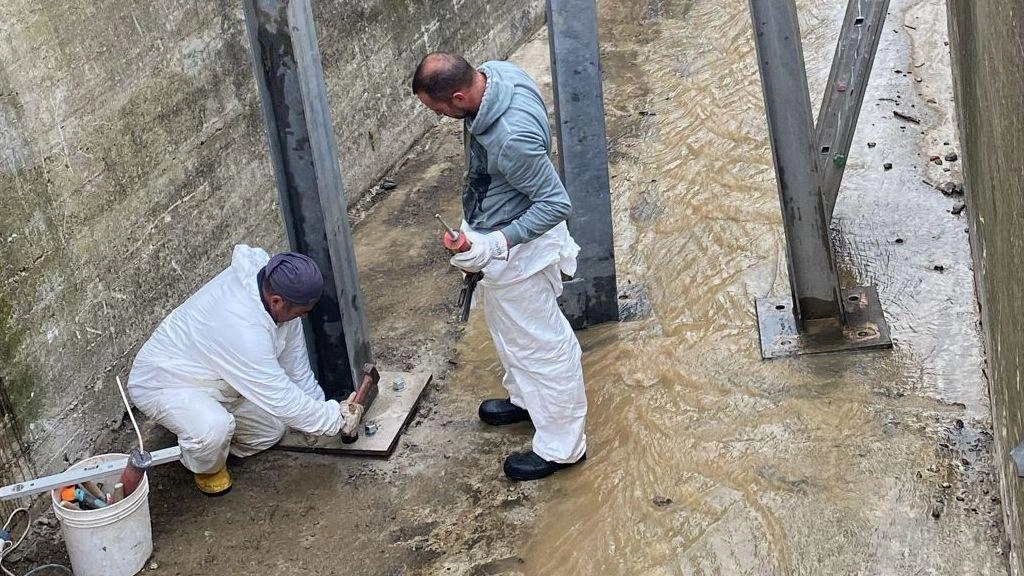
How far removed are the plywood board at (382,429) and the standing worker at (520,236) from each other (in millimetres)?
577

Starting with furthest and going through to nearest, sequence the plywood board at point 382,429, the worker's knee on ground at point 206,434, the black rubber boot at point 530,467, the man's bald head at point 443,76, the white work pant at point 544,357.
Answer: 1. the plywood board at point 382,429
2. the black rubber boot at point 530,467
3. the worker's knee on ground at point 206,434
4. the white work pant at point 544,357
5. the man's bald head at point 443,76

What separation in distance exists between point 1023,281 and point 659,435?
1.70 metres

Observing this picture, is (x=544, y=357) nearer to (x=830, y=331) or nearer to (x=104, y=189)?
(x=830, y=331)

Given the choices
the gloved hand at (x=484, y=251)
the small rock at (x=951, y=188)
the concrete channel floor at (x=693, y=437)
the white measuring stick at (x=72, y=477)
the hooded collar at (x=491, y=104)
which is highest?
the hooded collar at (x=491, y=104)

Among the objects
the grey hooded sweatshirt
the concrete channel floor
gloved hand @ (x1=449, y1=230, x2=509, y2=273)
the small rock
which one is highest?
the grey hooded sweatshirt

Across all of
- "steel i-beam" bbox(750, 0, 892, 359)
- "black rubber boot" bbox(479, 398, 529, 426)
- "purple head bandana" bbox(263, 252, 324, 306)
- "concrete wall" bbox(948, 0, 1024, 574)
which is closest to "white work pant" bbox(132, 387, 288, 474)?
"purple head bandana" bbox(263, 252, 324, 306)

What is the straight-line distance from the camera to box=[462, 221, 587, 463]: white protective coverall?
4.21m

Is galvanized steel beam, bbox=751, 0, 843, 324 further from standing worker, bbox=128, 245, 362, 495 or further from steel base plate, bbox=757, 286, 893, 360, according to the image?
standing worker, bbox=128, 245, 362, 495

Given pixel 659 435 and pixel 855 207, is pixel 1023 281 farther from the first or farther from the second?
pixel 855 207

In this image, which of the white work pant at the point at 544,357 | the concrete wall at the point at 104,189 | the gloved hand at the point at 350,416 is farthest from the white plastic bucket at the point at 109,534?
the white work pant at the point at 544,357

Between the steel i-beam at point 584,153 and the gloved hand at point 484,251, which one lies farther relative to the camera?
the steel i-beam at point 584,153

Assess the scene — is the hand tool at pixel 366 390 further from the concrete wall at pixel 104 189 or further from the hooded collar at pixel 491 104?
the hooded collar at pixel 491 104

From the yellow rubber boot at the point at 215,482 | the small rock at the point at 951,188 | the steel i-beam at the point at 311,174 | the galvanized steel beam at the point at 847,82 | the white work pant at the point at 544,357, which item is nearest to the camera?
the steel i-beam at the point at 311,174

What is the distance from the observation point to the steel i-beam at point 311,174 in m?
4.17
